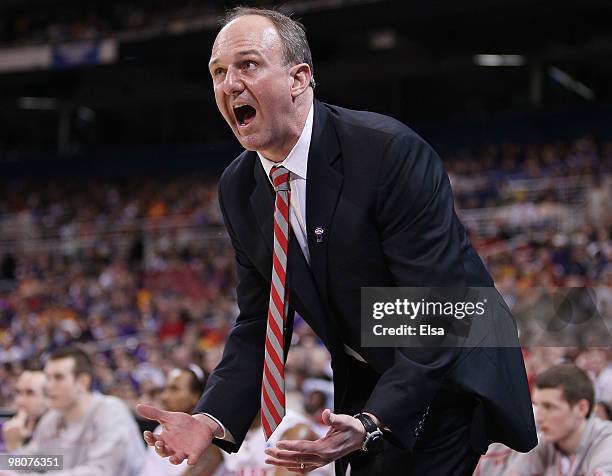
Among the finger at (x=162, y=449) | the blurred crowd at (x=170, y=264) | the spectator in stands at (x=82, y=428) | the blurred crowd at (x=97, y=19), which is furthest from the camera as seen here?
the blurred crowd at (x=97, y=19)

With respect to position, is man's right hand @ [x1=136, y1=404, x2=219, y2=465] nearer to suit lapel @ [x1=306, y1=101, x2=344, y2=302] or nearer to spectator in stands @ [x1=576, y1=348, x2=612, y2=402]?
suit lapel @ [x1=306, y1=101, x2=344, y2=302]

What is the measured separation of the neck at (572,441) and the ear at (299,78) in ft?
5.76

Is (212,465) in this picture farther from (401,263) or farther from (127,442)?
(401,263)

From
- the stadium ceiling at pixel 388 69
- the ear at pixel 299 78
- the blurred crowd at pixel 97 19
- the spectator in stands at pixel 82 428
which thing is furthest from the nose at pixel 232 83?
the blurred crowd at pixel 97 19

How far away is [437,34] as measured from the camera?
14391 millimetres

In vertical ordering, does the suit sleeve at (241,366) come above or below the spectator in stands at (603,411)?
above

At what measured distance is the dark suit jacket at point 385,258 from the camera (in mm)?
1738

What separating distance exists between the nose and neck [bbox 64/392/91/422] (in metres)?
2.39

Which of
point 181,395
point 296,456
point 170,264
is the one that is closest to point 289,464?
point 296,456

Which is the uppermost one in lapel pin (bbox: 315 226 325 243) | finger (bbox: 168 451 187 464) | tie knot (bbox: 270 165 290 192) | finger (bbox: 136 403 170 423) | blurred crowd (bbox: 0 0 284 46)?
tie knot (bbox: 270 165 290 192)

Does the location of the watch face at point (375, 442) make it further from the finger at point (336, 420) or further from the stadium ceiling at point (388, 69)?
the stadium ceiling at point (388, 69)

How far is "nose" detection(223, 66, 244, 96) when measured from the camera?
1.79 metres

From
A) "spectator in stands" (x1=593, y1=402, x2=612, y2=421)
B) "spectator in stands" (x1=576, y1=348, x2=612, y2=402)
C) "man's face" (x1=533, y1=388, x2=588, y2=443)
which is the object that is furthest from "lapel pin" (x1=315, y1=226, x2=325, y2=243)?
"spectator in stands" (x1=576, y1=348, x2=612, y2=402)

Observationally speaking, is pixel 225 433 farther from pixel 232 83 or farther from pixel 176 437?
pixel 232 83
